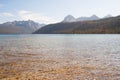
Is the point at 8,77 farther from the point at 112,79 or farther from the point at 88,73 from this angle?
the point at 112,79

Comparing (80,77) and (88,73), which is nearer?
(80,77)

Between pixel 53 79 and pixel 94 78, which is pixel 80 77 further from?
pixel 53 79

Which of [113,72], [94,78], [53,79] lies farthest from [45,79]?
[113,72]

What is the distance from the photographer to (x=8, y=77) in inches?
811

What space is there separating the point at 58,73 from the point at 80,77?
10.3 feet

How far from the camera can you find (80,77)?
67.7 ft

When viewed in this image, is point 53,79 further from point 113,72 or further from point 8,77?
point 113,72

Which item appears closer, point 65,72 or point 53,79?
point 53,79

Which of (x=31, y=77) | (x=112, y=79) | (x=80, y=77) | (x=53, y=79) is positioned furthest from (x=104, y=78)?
(x=31, y=77)

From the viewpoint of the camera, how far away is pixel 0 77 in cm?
2058

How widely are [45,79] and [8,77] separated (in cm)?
433

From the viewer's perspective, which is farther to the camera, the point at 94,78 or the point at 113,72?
the point at 113,72

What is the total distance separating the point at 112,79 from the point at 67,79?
4838mm

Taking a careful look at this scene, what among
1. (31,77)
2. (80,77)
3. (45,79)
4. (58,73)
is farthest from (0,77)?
(80,77)
